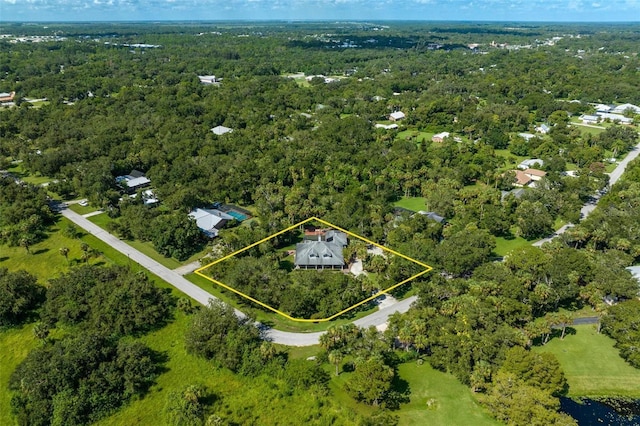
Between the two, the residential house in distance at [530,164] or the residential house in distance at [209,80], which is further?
the residential house in distance at [209,80]

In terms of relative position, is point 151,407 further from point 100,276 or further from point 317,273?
point 317,273

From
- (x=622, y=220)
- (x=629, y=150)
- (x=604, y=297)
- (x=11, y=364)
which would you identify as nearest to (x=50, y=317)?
(x=11, y=364)

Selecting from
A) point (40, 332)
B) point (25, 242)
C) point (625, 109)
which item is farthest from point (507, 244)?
point (625, 109)

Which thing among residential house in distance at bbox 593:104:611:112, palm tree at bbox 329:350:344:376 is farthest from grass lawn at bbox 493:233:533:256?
residential house in distance at bbox 593:104:611:112

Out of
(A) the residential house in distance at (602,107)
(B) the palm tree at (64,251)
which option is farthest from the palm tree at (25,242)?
(A) the residential house in distance at (602,107)

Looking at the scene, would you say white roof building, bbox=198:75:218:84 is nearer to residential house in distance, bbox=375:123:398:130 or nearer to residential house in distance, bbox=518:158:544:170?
residential house in distance, bbox=375:123:398:130

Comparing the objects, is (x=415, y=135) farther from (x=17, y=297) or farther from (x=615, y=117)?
(x=17, y=297)

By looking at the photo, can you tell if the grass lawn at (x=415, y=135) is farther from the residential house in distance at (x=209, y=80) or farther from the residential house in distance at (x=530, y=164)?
the residential house in distance at (x=209, y=80)
